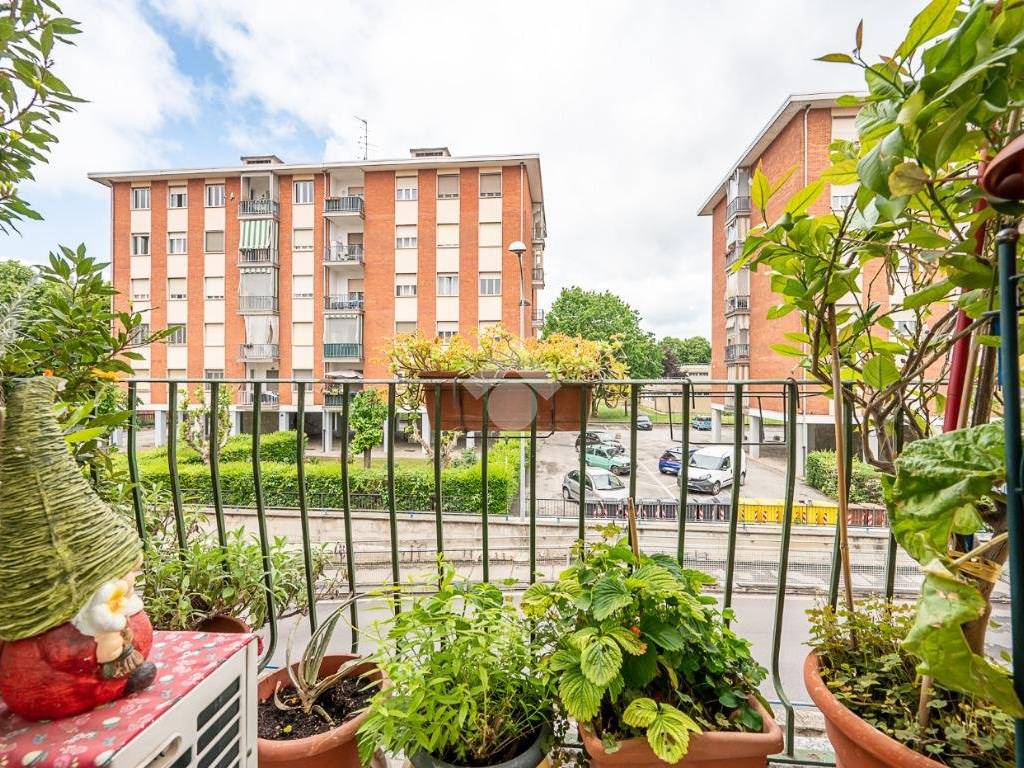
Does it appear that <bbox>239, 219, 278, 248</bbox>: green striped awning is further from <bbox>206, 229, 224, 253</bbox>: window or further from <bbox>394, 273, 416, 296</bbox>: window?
<bbox>394, 273, 416, 296</bbox>: window

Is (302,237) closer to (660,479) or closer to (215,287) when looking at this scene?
(215,287)

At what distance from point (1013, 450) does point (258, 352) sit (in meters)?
18.9

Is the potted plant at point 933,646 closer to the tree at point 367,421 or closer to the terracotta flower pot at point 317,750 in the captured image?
the terracotta flower pot at point 317,750

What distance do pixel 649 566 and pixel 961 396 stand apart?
27.1 inches

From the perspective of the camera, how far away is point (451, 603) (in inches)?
41.4

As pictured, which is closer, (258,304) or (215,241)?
(258,304)

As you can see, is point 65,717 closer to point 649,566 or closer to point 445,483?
point 649,566

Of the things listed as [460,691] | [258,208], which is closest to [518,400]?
[460,691]

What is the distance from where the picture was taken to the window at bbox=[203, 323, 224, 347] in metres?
16.8

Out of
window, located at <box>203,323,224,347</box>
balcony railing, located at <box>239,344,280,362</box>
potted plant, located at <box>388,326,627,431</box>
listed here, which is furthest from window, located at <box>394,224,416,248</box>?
potted plant, located at <box>388,326,627,431</box>

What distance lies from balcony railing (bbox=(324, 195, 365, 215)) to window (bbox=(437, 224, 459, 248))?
9.81 ft

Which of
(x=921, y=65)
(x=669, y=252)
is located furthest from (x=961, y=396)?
(x=669, y=252)

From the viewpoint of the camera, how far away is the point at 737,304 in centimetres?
1669

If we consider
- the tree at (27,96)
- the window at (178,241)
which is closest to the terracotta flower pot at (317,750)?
the tree at (27,96)
